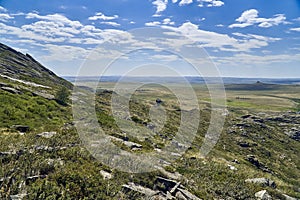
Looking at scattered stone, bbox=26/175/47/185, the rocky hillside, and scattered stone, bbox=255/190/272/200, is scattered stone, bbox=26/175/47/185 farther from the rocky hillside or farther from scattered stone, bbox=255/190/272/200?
the rocky hillside

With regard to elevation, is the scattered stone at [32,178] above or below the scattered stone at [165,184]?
above

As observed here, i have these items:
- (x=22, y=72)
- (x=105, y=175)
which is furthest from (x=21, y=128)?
(x=22, y=72)

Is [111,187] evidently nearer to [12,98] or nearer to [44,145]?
[44,145]

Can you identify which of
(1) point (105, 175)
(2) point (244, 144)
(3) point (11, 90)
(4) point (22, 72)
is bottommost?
(2) point (244, 144)

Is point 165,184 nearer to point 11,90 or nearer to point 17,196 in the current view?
point 17,196

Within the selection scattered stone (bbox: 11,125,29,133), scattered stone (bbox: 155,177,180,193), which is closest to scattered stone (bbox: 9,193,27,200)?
scattered stone (bbox: 155,177,180,193)

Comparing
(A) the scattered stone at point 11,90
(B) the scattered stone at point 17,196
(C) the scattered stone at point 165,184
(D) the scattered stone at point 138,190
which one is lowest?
(C) the scattered stone at point 165,184

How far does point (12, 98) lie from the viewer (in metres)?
32.2

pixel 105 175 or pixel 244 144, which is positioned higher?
pixel 105 175

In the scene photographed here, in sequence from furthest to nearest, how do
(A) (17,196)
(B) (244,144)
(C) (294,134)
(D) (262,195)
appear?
(C) (294,134) → (B) (244,144) → (D) (262,195) → (A) (17,196)

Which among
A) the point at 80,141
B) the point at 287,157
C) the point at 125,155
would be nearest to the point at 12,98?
the point at 80,141

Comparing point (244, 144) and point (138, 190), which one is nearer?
point (138, 190)

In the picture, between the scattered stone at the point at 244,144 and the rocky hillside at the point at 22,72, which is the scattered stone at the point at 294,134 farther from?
the rocky hillside at the point at 22,72

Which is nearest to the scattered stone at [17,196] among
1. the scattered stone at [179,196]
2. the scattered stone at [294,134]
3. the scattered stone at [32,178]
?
the scattered stone at [32,178]
